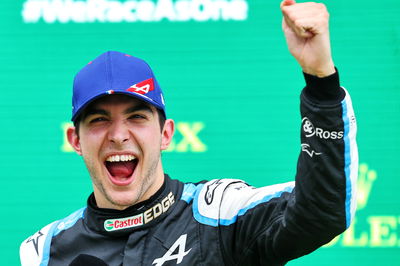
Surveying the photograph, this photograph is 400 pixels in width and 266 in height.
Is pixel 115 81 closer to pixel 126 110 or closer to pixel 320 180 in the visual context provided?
pixel 126 110

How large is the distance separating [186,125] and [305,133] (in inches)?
58.7

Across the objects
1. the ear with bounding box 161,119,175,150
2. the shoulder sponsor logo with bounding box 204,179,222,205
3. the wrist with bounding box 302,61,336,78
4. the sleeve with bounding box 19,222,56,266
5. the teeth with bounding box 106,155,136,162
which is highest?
the wrist with bounding box 302,61,336,78

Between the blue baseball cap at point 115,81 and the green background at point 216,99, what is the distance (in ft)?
3.01

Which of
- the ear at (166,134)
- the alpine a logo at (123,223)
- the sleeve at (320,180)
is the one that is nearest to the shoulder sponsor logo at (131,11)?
the ear at (166,134)

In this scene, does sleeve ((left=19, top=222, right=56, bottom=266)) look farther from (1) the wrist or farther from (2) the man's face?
(1) the wrist

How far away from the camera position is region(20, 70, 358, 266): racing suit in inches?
67.0

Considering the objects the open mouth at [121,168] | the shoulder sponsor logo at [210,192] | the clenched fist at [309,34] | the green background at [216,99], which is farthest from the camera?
the green background at [216,99]

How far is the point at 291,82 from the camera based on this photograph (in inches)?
124

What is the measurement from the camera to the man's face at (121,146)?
217cm

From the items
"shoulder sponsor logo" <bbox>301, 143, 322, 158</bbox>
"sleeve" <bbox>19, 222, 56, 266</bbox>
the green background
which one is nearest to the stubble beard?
"sleeve" <bbox>19, 222, 56, 266</bbox>

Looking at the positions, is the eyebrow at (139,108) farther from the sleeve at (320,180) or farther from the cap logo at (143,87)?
the sleeve at (320,180)

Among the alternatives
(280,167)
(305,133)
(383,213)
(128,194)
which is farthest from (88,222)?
(383,213)

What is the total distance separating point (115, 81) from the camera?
85.1 inches

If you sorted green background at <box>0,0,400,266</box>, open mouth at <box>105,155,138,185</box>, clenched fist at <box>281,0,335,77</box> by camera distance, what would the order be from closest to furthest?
clenched fist at <box>281,0,335,77</box> → open mouth at <box>105,155,138,185</box> → green background at <box>0,0,400,266</box>
